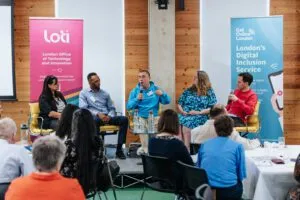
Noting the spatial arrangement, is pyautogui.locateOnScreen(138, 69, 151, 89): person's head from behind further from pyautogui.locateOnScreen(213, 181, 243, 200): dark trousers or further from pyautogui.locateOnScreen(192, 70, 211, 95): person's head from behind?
pyautogui.locateOnScreen(213, 181, 243, 200): dark trousers

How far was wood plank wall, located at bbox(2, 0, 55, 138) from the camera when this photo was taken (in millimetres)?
7695

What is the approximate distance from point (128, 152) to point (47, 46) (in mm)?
1995

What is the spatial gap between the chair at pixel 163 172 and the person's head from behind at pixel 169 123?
10.3 inches

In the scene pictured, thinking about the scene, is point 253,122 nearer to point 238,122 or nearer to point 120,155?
point 238,122

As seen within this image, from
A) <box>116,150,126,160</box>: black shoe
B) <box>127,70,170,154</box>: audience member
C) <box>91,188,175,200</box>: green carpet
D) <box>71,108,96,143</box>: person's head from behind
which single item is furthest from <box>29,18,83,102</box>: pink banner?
<box>71,108,96,143</box>: person's head from behind

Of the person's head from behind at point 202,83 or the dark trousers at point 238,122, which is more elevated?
the person's head from behind at point 202,83

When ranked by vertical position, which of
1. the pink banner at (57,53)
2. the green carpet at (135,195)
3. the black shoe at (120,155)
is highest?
the pink banner at (57,53)

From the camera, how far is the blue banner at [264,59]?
7.14m

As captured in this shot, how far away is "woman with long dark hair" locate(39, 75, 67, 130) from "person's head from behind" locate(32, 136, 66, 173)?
4128 millimetres

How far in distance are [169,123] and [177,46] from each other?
154 inches

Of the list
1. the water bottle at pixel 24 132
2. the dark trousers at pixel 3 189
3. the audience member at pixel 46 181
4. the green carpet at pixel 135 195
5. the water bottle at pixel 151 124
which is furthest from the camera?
the water bottle at pixel 24 132

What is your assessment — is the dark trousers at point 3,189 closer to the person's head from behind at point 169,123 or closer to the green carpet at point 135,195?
the person's head from behind at point 169,123

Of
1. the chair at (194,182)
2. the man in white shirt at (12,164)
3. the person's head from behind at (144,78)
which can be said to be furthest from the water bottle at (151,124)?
the man in white shirt at (12,164)

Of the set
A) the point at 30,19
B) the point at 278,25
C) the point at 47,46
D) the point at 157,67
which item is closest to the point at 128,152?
the point at 157,67
